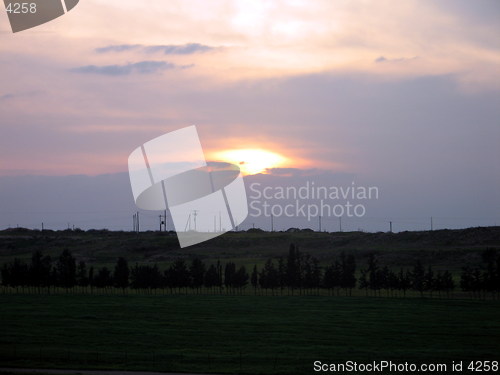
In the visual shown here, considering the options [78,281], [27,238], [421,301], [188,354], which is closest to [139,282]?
[78,281]

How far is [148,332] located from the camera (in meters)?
48.3

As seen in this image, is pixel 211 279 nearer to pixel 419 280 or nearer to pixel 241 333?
pixel 419 280

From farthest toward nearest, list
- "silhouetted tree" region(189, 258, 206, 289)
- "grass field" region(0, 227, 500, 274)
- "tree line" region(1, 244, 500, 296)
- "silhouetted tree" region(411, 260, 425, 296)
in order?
"grass field" region(0, 227, 500, 274) < "silhouetted tree" region(189, 258, 206, 289) < "tree line" region(1, 244, 500, 296) < "silhouetted tree" region(411, 260, 425, 296)

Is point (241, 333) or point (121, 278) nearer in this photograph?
point (241, 333)

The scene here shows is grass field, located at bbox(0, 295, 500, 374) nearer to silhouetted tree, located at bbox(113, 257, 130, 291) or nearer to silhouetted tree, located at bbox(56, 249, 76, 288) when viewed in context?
silhouetted tree, located at bbox(113, 257, 130, 291)

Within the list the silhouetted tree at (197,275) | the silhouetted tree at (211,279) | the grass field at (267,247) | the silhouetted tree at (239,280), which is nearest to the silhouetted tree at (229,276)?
the silhouetted tree at (239,280)

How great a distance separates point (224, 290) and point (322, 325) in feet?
161

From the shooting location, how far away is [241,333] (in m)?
47.8

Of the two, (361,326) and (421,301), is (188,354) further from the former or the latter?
(421,301)

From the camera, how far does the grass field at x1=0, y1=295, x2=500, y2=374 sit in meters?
37.0

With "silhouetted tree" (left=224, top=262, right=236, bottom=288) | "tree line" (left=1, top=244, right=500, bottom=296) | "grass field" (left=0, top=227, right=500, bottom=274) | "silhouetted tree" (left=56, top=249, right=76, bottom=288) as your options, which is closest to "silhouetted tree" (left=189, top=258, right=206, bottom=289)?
"tree line" (left=1, top=244, right=500, bottom=296)

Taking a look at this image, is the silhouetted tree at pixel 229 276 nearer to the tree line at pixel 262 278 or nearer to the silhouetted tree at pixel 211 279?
the tree line at pixel 262 278

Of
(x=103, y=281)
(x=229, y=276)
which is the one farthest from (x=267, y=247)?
(x=103, y=281)

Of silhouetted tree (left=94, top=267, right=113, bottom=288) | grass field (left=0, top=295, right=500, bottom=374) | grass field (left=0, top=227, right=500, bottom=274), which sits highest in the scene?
grass field (left=0, top=227, right=500, bottom=274)
